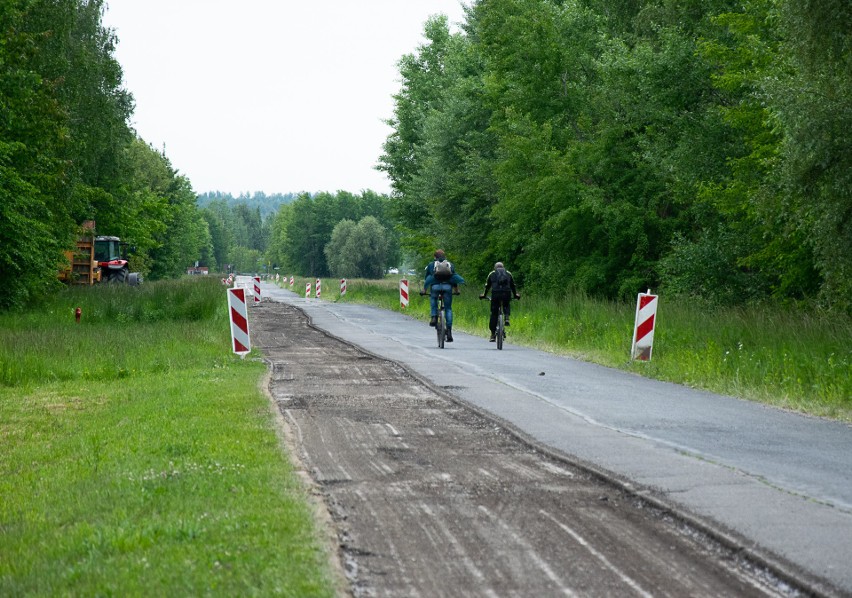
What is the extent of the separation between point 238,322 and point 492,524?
13805 millimetres

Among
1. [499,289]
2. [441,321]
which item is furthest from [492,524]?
[499,289]

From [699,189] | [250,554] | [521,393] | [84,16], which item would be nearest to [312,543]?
[250,554]

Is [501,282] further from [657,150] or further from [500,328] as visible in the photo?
[657,150]

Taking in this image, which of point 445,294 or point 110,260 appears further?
point 110,260

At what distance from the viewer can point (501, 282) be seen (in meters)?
23.5

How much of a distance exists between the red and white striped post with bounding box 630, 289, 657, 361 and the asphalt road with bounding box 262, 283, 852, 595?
1002 mm

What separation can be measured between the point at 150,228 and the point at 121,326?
48.6 metres

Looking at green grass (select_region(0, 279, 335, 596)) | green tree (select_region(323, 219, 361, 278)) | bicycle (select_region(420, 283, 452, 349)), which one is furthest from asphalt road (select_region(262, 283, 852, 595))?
green tree (select_region(323, 219, 361, 278))

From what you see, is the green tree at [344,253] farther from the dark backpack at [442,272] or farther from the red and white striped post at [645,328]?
the red and white striped post at [645,328]

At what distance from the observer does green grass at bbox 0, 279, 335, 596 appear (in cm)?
504

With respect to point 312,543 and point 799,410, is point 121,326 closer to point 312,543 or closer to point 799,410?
point 799,410

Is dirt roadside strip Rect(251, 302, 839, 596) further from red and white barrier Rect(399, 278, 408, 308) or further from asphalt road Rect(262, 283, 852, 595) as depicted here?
red and white barrier Rect(399, 278, 408, 308)

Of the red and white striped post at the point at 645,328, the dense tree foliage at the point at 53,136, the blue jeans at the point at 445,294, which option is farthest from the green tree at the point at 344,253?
the red and white striped post at the point at 645,328

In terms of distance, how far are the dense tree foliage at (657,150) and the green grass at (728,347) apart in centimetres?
215
